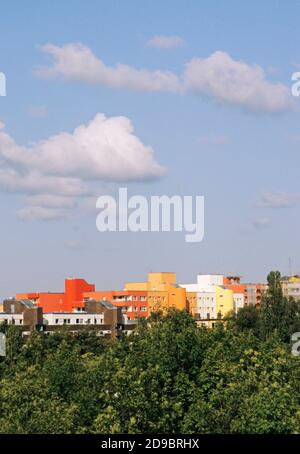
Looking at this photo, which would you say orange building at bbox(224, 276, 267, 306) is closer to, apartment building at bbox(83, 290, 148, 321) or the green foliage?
apartment building at bbox(83, 290, 148, 321)

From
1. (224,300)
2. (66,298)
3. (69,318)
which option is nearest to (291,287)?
(224,300)

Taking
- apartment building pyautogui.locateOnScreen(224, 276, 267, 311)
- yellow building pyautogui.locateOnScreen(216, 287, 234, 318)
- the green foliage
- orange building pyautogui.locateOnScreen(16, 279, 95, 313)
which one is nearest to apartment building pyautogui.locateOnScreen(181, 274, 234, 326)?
yellow building pyautogui.locateOnScreen(216, 287, 234, 318)

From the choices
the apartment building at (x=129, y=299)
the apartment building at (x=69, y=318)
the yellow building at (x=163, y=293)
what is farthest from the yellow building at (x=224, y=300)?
the apartment building at (x=69, y=318)

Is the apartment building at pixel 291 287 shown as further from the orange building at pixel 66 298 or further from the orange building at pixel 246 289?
the orange building at pixel 66 298

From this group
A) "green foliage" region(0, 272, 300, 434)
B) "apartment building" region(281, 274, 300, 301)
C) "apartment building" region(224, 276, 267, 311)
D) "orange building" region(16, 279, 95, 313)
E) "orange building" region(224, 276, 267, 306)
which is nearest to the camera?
"green foliage" region(0, 272, 300, 434)

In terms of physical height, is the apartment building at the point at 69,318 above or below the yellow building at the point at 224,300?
below

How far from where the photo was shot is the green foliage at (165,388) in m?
25.3

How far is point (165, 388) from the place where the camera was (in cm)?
2898

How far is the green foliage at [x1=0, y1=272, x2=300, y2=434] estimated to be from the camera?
82.9 ft

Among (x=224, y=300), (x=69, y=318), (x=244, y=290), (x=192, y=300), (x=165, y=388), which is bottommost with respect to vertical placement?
(x=165, y=388)

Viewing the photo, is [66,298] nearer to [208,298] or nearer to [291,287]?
[208,298]

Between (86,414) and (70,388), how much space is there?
11.3 feet
